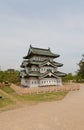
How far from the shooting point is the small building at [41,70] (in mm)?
41966

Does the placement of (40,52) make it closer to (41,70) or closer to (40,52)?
(40,52)

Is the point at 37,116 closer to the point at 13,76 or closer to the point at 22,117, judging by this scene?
the point at 22,117

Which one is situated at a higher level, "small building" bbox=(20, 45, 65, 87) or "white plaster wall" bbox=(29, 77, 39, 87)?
"small building" bbox=(20, 45, 65, 87)

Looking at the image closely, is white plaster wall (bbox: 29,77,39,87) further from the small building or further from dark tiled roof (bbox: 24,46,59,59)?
dark tiled roof (bbox: 24,46,59,59)

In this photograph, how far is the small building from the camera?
4197cm

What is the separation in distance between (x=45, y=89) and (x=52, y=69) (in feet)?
41.2

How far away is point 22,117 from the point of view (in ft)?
53.2

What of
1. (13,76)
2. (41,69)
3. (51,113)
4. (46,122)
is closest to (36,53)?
(41,69)

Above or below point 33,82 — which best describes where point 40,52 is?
above

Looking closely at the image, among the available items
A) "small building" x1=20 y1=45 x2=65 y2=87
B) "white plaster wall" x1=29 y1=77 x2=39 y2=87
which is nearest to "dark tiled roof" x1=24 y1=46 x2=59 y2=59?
"small building" x1=20 y1=45 x2=65 y2=87

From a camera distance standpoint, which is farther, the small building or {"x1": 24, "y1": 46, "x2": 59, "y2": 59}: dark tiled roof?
{"x1": 24, "y1": 46, "x2": 59, "y2": 59}: dark tiled roof

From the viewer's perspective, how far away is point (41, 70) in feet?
143

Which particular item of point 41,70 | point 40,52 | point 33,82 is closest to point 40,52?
point 40,52

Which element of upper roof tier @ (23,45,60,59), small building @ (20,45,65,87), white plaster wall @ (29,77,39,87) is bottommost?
white plaster wall @ (29,77,39,87)
